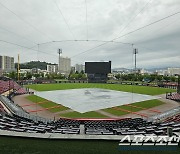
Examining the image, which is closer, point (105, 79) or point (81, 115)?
point (81, 115)

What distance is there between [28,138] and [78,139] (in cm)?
216

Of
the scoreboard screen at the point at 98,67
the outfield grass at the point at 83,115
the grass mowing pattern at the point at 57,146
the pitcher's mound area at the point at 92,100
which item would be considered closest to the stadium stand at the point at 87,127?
the grass mowing pattern at the point at 57,146

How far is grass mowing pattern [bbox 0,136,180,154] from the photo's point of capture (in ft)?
21.6

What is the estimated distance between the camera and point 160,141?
7.24 m

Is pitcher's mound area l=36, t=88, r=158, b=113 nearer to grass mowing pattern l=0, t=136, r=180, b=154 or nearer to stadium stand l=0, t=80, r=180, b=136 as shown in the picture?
stadium stand l=0, t=80, r=180, b=136

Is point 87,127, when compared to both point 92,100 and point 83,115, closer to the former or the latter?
point 83,115

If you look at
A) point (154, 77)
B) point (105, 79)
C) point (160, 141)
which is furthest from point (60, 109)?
point (154, 77)

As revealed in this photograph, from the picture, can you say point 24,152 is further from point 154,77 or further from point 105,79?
point 154,77

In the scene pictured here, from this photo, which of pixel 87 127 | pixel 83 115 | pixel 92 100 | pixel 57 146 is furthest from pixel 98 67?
pixel 57 146

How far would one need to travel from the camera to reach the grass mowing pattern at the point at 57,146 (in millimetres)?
6598

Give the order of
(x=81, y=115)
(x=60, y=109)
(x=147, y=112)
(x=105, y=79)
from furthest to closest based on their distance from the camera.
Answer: (x=105, y=79) → (x=60, y=109) → (x=147, y=112) → (x=81, y=115)

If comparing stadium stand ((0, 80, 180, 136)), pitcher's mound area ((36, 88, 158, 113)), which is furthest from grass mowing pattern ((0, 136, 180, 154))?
pitcher's mound area ((36, 88, 158, 113))

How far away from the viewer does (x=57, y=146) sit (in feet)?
23.2

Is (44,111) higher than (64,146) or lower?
lower
